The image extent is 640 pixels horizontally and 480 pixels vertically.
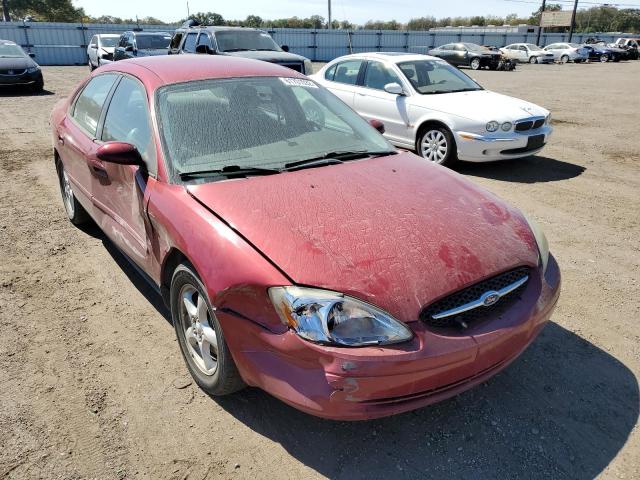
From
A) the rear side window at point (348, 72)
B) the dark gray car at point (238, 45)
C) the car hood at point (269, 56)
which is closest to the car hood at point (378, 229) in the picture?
the rear side window at point (348, 72)

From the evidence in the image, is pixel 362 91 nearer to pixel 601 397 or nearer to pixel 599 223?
pixel 599 223

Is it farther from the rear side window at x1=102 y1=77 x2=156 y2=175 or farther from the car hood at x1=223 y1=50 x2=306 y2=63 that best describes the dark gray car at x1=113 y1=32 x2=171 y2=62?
the rear side window at x1=102 y1=77 x2=156 y2=175

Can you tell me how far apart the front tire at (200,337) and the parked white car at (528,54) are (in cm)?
3775

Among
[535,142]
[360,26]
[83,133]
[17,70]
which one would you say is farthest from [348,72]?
[360,26]

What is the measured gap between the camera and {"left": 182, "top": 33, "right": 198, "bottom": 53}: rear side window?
11.8 meters

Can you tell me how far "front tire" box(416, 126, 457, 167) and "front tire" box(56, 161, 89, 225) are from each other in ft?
Answer: 15.0

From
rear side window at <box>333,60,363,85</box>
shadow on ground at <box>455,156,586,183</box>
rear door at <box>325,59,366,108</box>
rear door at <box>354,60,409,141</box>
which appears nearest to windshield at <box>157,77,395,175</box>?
shadow on ground at <box>455,156,586,183</box>

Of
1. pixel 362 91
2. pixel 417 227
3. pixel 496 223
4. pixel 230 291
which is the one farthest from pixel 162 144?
pixel 362 91

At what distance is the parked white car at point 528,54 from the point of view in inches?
1389

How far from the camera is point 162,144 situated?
2.87 meters

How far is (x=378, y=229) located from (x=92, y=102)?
290 centimetres

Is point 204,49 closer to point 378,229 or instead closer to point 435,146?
point 435,146

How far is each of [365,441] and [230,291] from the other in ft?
3.23

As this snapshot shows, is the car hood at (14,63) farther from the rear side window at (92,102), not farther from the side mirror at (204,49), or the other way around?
the rear side window at (92,102)
